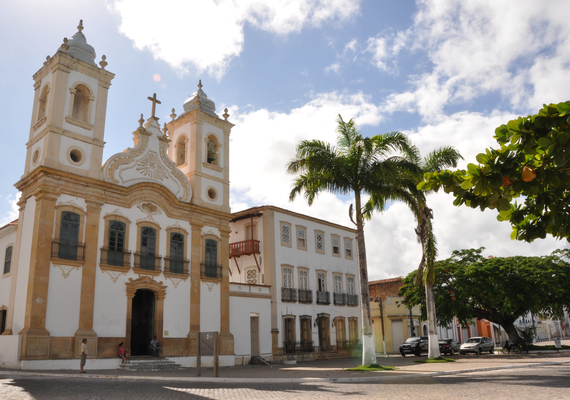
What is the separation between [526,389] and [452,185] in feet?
32.0

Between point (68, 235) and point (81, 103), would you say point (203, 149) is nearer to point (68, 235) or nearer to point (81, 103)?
point (81, 103)

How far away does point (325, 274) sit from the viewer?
111 ft

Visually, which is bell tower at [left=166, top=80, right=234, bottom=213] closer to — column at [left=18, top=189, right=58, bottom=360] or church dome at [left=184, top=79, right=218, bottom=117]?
church dome at [left=184, top=79, right=218, bottom=117]

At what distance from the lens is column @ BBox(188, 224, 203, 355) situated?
946 inches

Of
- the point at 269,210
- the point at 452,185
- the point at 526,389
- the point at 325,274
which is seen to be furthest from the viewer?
the point at 325,274

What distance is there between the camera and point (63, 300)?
19672mm

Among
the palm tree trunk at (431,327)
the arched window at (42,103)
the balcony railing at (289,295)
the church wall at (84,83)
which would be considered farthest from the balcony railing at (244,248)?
the arched window at (42,103)

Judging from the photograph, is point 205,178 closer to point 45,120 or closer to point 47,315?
point 45,120

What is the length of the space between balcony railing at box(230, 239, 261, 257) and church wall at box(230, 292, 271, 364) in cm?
332

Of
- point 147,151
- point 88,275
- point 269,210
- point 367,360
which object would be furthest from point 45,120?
point 367,360

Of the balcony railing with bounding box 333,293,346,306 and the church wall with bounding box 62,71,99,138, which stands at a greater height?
the church wall with bounding box 62,71,99,138

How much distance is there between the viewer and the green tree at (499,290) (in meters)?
29.5

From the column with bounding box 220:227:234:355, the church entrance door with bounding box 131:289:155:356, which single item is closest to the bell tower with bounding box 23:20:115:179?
the church entrance door with bounding box 131:289:155:356

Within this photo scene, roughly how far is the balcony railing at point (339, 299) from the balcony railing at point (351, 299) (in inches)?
19.1
